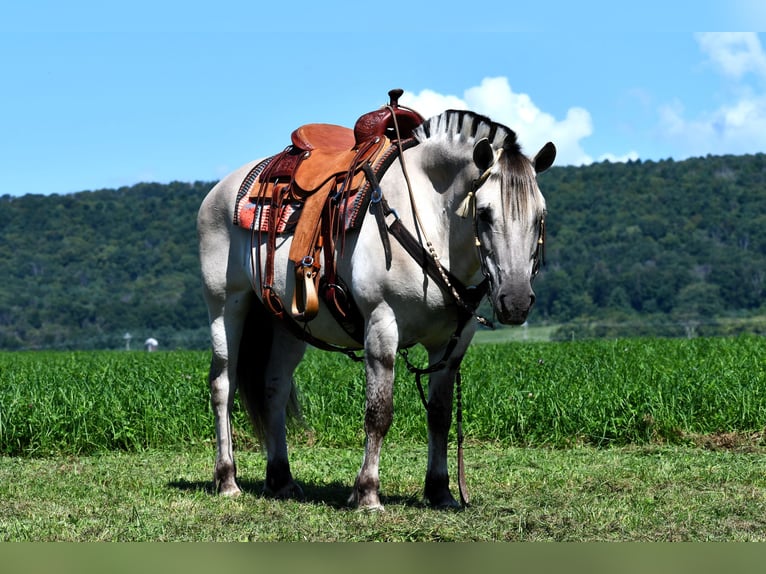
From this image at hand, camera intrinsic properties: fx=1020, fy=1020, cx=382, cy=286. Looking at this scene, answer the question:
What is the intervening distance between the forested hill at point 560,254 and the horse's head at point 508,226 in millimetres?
44122

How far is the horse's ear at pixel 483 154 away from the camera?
5.66m

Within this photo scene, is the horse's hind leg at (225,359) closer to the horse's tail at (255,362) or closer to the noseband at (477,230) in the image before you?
the horse's tail at (255,362)

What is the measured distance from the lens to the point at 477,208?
18.7 ft

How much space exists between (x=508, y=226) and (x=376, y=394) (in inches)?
51.1

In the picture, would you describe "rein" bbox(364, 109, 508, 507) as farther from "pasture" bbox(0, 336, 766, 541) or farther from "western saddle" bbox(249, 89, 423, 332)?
"pasture" bbox(0, 336, 766, 541)

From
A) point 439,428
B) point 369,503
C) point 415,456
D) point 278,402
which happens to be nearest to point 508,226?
point 439,428

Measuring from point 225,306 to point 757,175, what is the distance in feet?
322

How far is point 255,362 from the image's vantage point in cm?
750

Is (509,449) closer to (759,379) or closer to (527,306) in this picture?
(759,379)

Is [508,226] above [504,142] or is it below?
below

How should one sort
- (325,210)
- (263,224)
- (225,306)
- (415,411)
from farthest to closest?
(415,411) → (225,306) → (263,224) → (325,210)

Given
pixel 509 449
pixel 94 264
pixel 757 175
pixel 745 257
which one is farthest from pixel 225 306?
pixel 757 175

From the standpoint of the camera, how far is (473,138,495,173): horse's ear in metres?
5.66

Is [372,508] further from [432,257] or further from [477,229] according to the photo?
[477,229]
